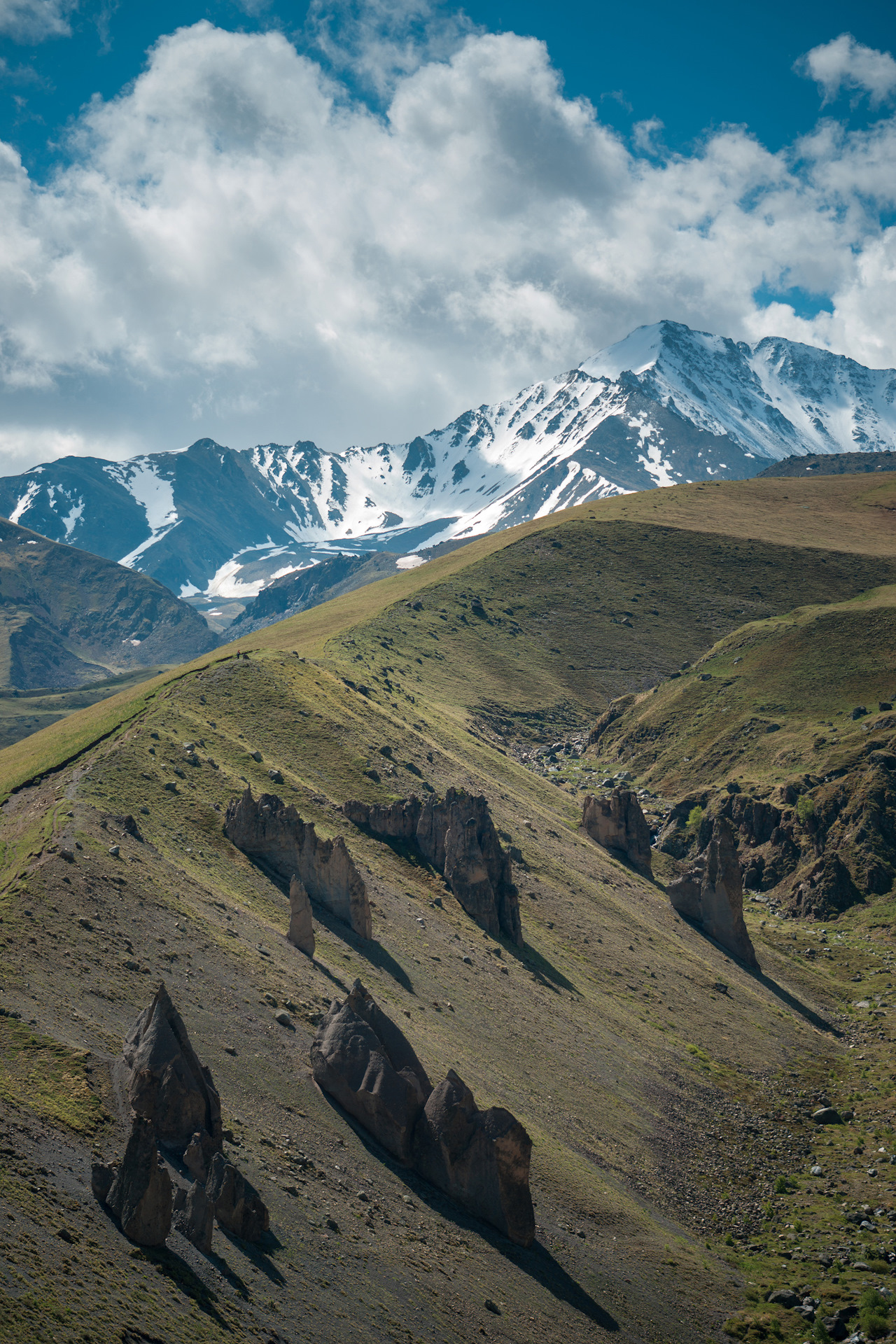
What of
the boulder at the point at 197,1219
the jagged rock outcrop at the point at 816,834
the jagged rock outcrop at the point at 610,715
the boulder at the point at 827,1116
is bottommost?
the boulder at the point at 197,1219

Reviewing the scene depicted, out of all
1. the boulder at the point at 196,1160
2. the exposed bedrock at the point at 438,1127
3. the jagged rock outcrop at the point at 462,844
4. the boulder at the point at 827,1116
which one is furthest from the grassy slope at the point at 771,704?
the boulder at the point at 196,1160

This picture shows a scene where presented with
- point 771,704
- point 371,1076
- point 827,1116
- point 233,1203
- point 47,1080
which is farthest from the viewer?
point 771,704

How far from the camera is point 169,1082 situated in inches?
1332

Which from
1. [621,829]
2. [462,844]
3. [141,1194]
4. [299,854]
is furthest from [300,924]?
[621,829]

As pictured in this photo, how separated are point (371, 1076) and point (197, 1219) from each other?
1185 cm

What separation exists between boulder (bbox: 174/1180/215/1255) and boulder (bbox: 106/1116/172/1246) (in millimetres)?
941

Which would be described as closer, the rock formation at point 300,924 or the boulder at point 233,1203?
the boulder at point 233,1203

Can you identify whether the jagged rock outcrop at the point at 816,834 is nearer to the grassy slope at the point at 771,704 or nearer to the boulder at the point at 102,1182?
the grassy slope at the point at 771,704

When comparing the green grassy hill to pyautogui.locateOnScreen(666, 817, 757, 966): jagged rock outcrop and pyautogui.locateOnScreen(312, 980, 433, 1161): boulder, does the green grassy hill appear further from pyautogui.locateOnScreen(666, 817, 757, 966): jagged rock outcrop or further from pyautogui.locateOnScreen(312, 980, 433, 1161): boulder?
pyautogui.locateOnScreen(666, 817, 757, 966): jagged rock outcrop

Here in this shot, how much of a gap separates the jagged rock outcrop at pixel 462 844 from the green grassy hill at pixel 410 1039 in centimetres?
217

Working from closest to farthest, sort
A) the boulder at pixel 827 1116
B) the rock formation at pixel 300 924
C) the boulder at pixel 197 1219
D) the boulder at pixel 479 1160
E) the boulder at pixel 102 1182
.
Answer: the boulder at pixel 102 1182, the boulder at pixel 197 1219, the boulder at pixel 479 1160, the rock formation at pixel 300 924, the boulder at pixel 827 1116

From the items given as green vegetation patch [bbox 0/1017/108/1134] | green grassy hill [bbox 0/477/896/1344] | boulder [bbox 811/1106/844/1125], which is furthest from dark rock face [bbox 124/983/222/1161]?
boulder [bbox 811/1106/844/1125]

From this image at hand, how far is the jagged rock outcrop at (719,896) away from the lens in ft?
294

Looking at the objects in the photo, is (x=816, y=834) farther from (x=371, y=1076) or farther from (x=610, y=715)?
(x=371, y=1076)
